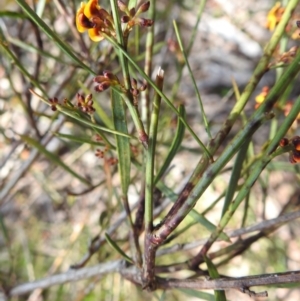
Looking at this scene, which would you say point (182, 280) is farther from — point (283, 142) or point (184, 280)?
point (283, 142)

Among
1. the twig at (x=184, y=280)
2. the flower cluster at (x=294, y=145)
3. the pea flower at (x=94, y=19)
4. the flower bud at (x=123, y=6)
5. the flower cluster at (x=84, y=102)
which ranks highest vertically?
the flower bud at (x=123, y=6)

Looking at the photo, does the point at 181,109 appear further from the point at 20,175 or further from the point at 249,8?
the point at 249,8

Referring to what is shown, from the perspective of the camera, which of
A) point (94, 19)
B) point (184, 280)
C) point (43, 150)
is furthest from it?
point (43, 150)

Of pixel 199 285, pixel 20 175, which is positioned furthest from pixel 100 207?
pixel 199 285

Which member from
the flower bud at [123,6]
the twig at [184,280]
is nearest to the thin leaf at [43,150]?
the twig at [184,280]

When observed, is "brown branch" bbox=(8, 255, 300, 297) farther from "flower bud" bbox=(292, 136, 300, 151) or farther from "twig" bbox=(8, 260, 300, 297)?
"flower bud" bbox=(292, 136, 300, 151)

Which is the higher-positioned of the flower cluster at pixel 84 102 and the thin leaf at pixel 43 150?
the thin leaf at pixel 43 150

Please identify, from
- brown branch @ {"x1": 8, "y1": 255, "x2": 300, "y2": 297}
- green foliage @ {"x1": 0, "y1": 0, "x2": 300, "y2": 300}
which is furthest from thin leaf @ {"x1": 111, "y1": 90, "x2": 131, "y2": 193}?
brown branch @ {"x1": 8, "y1": 255, "x2": 300, "y2": 297}

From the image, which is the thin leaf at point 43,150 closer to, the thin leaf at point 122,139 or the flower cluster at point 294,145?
the thin leaf at point 122,139

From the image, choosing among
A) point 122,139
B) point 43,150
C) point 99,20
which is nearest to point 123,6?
point 99,20
